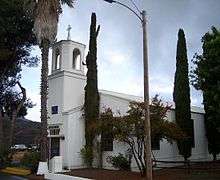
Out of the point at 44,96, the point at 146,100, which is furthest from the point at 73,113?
the point at 146,100

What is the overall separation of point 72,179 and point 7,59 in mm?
17362

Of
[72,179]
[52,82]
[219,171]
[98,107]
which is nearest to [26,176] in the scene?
[72,179]

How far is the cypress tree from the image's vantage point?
97.7 feet

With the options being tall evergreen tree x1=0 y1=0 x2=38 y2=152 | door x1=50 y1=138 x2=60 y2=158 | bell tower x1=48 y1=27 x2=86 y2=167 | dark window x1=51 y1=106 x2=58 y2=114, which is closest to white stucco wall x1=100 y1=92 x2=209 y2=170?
bell tower x1=48 y1=27 x2=86 y2=167

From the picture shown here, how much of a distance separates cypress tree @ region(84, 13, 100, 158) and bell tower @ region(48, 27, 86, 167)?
1355 mm

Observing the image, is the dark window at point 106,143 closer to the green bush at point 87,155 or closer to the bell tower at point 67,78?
the green bush at point 87,155

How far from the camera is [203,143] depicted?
33.6 meters

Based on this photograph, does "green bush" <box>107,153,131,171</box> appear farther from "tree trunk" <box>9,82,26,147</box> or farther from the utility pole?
"tree trunk" <box>9,82,26,147</box>

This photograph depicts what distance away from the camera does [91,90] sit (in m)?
30.4

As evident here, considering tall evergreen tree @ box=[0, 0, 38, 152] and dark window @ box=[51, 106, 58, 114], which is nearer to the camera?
dark window @ box=[51, 106, 58, 114]

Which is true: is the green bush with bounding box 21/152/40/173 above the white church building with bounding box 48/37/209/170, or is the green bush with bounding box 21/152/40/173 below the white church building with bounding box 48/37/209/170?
below

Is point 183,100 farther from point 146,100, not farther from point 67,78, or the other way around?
point 146,100

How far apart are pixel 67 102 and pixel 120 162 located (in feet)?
23.8

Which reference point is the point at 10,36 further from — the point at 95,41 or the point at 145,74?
the point at 145,74
